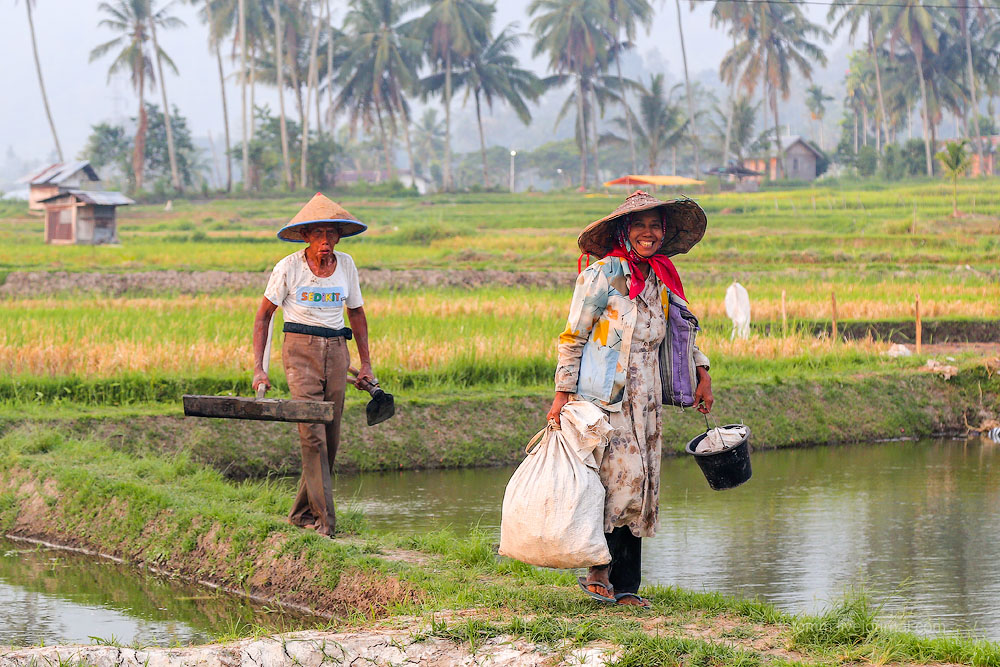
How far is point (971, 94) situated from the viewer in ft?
184

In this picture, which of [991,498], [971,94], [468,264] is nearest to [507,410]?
[991,498]

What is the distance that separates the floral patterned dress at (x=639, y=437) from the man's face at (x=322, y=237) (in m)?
1.81

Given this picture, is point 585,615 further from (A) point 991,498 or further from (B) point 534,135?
(B) point 534,135

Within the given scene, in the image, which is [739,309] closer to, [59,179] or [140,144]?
[59,179]

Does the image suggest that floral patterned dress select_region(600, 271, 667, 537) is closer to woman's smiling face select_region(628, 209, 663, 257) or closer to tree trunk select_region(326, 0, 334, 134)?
woman's smiling face select_region(628, 209, 663, 257)

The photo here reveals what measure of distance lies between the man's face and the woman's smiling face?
1.76m

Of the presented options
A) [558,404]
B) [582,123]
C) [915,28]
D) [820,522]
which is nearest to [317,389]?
[558,404]

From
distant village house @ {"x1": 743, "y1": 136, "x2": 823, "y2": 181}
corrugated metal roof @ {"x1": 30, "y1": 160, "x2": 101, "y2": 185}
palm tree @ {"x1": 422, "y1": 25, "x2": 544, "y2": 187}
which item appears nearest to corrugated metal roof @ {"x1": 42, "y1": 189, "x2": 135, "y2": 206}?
corrugated metal roof @ {"x1": 30, "y1": 160, "x2": 101, "y2": 185}

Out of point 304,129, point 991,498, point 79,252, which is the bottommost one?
point 991,498

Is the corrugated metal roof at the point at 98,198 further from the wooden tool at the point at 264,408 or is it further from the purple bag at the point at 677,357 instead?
the purple bag at the point at 677,357

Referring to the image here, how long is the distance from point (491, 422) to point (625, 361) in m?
5.40

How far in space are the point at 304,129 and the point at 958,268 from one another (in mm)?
31975

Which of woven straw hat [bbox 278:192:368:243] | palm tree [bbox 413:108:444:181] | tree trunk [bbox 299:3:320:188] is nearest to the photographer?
woven straw hat [bbox 278:192:368:243]

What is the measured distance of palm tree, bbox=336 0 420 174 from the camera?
52994 mm
